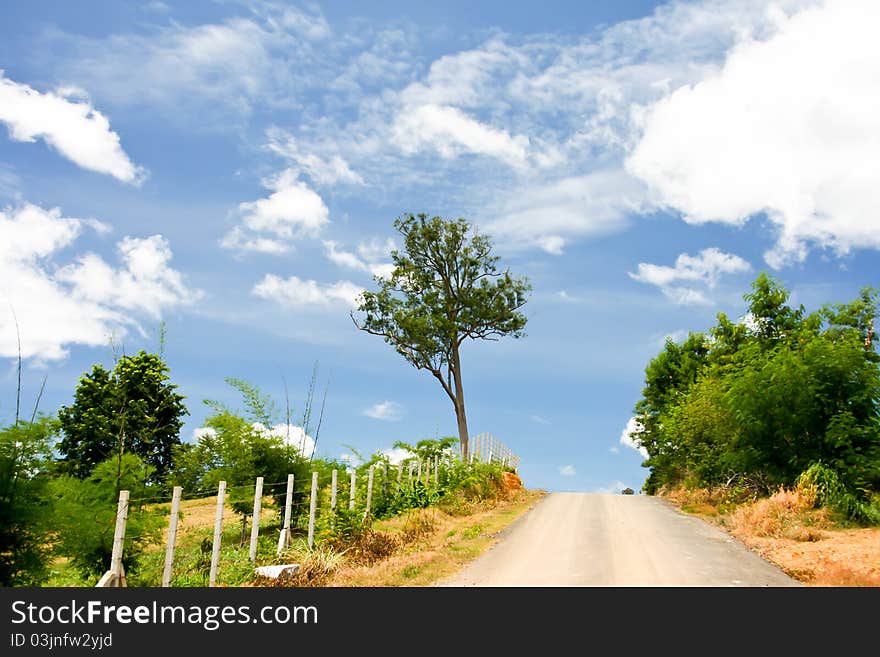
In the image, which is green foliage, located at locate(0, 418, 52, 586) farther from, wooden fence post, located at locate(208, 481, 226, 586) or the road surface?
the road surface

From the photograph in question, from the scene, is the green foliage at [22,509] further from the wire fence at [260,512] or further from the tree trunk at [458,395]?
the tree trunk at [458,395]

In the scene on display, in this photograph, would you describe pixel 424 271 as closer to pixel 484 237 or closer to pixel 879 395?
pixel 484 237

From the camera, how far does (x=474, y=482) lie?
1027 inches

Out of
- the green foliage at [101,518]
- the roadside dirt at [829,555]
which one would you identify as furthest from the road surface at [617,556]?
the green foliage at [101,518]

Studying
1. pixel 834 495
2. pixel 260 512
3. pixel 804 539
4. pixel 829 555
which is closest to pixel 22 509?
pixel 260 512

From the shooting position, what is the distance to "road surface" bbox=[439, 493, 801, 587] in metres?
12.3

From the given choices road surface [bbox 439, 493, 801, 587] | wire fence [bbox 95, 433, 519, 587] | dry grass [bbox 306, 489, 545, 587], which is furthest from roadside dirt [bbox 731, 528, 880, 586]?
wire fence [bbox 95, 433, 519, 587]

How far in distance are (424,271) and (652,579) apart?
31725 millimetres
